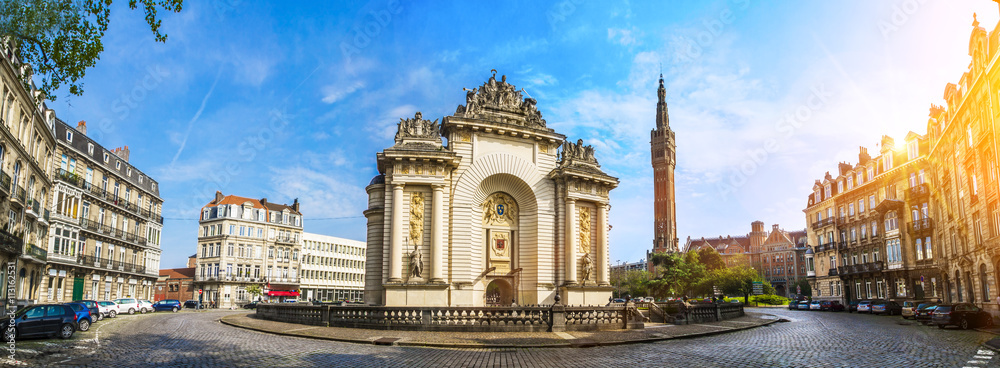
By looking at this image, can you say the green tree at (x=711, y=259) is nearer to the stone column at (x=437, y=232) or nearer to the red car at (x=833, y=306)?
the red car at (x=833, y=306)

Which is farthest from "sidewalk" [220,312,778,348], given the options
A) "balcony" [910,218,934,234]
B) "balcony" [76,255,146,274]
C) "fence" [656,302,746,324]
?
"balcony" [910,218,934,234]

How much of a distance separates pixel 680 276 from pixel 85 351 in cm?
7426

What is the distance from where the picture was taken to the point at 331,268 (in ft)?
332

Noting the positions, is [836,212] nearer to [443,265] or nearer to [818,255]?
[818,255]

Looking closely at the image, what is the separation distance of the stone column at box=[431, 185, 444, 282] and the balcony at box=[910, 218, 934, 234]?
1618 inches

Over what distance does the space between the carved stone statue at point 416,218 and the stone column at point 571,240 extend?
29.0 ft

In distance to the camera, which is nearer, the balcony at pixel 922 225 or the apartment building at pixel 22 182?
the apartment building at pixel 22 182

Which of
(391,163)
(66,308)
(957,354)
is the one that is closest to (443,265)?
(391,163)

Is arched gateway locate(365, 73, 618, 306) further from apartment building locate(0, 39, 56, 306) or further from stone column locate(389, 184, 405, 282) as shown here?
apartment building locate(0, 39, 56, 306)

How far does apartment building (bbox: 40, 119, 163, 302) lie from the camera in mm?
46125

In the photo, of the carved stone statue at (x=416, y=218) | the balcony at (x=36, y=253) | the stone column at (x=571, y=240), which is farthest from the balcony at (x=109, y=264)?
the stone column at (x=571, y=240)

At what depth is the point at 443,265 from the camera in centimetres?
3459

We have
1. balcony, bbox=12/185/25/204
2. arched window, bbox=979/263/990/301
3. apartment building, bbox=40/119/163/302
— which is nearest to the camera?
balcony, bbox=12/185/25/204

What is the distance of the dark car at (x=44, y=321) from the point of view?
1950cm
